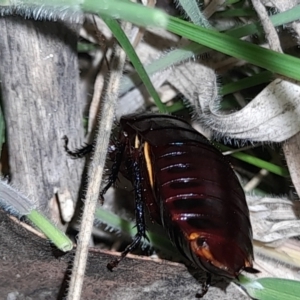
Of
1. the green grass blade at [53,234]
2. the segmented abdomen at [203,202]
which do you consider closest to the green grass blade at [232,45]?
the segmented abdomen at [203,202]

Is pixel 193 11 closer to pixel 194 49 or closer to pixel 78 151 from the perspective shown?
pixel 194 49

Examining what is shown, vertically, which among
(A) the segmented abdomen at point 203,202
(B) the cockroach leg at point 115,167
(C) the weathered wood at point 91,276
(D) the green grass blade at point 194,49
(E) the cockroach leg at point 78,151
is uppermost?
(D) the green grass blade at point 194,49

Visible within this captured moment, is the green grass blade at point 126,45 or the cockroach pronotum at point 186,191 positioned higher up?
the green grass blade at point 126,45

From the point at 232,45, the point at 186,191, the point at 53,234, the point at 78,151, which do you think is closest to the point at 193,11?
the point at 232,45

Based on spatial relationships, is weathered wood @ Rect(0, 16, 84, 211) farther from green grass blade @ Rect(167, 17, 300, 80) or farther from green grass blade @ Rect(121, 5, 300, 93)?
green grass blade @ Rect(167, 17, 300, 80)

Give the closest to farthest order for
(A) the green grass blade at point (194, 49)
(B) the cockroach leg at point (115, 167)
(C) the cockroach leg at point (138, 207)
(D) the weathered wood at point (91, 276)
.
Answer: (D) the weathered wood at point (91, 276) < (A) the green grass blade at point (194, 49) < (C) the cockroach leg at point (138, 207) < (B) the cockroach leg at point (115, 167)

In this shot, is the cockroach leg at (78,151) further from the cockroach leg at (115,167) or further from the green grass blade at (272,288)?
the green grass blade at (272,288)

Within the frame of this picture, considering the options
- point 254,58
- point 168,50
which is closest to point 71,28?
point 168,50

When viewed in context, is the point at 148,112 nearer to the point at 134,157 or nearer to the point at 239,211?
the point at 134,157
